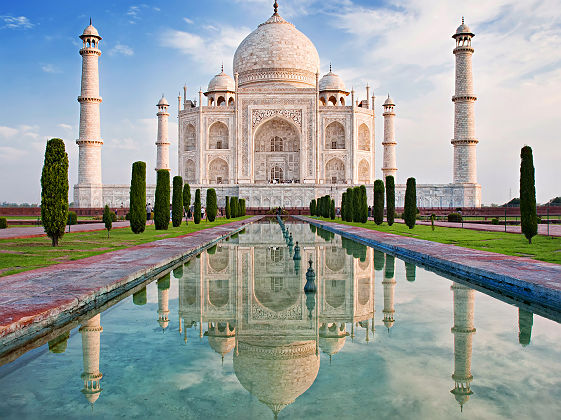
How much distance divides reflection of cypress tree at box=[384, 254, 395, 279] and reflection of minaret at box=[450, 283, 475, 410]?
769 millimetres

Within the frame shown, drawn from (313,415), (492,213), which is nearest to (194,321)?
(313,415)

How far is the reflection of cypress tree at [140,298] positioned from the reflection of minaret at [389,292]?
176 centimetres

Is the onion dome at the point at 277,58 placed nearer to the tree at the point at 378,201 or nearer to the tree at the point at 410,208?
the tree at the point at 378,201

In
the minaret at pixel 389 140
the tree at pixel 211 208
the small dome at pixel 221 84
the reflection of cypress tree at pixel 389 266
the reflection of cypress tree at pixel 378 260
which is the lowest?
the reflection of cypress tree at pixel 389 266

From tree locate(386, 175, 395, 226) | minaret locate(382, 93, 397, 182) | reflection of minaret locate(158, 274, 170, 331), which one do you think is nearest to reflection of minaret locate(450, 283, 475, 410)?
reflection of minaret locate(158, 274, 170, 331)

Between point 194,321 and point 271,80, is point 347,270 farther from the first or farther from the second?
point 271,80

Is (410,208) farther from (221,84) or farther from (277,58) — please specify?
(221,84)

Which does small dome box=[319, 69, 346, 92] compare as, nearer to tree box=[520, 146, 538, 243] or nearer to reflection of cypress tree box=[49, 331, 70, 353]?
tree box=[520, 146, 538, 243]

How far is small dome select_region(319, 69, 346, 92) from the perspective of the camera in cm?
3300

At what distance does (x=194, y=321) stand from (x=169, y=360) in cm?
78

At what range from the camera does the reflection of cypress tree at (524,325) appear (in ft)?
8.83

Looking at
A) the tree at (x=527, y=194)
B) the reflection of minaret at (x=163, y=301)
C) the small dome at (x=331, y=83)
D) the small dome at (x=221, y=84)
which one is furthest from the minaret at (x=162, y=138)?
the reflection of minaret at (x=163, y=301)

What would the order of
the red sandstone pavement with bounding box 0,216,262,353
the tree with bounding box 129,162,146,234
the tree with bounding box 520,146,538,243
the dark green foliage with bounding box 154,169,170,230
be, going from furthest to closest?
the dark green foliage with bounding box 154,169,170,230
the tree with bounding box 129,162,146,234
the tree with bounding box 520,146,538,243
the red sandstone pavement with bounding box 0,216,262,353

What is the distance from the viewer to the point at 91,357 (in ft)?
7.70
